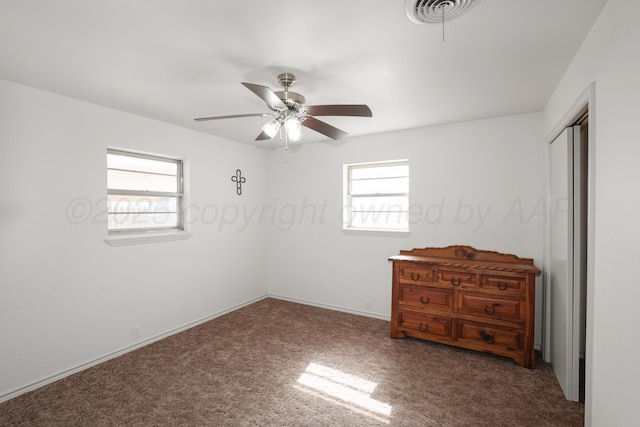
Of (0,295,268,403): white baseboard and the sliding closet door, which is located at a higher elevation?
the sliding closet door

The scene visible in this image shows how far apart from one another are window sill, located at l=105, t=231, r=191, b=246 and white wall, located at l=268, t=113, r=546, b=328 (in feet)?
5.22

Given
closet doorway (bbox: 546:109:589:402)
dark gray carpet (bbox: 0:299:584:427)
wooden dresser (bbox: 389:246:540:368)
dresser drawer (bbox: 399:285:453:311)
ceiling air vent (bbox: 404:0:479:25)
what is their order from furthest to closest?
dresser drawer (bbox: 399:285:453:311), wooden dresser (bbox: 389:246:540:368), closet doorway (bbox: 546:109:589:402), dark gray carpet (bbox: 0:299:584:427), ceiling air vent (bbox: 404:0:479:25)

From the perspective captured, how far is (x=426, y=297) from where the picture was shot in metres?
3.24

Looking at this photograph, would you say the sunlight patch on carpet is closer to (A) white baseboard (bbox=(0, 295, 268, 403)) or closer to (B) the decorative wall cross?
(A) white baseboard (bbox=(0, 295, 268, 403))

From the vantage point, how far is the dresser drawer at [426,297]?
314 centimetres

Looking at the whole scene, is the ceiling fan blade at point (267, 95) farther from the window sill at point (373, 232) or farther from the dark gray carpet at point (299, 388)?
the window sill at point (373, 232)

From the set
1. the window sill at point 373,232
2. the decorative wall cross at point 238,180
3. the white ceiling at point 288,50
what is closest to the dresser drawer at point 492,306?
the window sill at point 373,232

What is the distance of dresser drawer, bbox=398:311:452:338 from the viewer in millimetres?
3150

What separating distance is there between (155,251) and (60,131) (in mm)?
1419

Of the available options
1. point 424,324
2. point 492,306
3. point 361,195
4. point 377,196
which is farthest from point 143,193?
point 492,306

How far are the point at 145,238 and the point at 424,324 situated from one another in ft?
10.2

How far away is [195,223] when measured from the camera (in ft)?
12.6

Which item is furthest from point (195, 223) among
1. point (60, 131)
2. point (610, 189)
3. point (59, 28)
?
point (610, 189)

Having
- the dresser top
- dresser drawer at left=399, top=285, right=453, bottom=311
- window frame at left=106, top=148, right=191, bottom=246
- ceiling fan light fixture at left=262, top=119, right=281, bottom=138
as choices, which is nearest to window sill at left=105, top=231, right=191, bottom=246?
window frame at left=106, top=148, right=191, bottom=246
